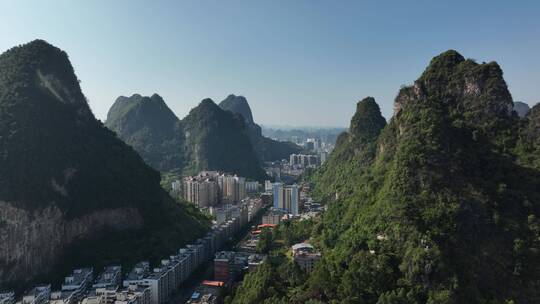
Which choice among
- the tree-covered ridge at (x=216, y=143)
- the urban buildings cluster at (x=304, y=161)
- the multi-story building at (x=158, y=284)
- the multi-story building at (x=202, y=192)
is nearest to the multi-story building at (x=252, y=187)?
the tree-covered ridge at (x=216, y=143)

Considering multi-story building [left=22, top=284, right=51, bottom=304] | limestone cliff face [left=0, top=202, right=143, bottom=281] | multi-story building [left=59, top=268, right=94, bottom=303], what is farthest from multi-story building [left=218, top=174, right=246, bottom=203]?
multi-story building [left=22, top=284, right=51, bottom=304]

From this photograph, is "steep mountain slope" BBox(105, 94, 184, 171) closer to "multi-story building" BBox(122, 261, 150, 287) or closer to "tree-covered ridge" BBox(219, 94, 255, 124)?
"tree-covered ridge" BBox(219, 94, 255, 124)

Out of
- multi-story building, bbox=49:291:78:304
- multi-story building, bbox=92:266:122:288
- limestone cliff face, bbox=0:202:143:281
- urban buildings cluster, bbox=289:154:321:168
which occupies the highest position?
urban buildings cluster, bbox=289:154:321:168

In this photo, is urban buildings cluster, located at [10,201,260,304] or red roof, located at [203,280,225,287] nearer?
urban buildings cluster, located at [10,201,260,304]

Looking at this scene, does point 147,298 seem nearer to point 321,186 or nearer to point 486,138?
point 486,138

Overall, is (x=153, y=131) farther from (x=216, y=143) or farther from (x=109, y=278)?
(x=109, y=278)

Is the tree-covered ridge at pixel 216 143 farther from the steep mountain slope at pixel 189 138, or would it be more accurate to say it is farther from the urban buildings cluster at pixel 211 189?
the urban buildings cluster at pixel 211 189

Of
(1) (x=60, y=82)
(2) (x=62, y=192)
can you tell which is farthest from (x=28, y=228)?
(1) (x=60, y=82)
